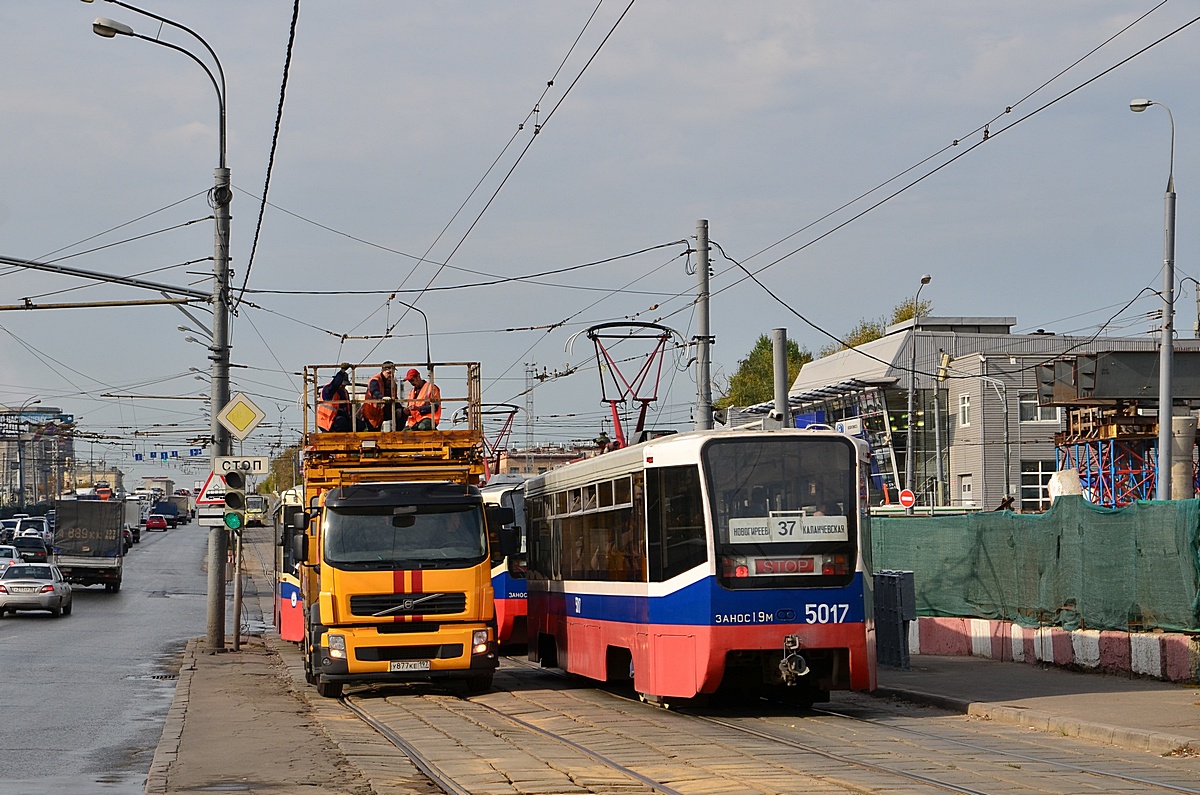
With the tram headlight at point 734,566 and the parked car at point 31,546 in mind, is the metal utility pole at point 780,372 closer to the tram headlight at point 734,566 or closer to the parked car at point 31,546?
the tram headlight at point 734,566

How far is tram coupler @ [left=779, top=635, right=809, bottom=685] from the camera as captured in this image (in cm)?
1447

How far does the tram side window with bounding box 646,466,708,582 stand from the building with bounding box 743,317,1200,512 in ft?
152

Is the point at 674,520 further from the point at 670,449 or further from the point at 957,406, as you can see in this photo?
the point at 957,406

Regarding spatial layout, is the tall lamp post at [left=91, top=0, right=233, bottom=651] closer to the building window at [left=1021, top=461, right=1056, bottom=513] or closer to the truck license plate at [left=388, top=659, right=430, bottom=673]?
the truck license plate at [left=388, top=659, right=430, bottom=673]

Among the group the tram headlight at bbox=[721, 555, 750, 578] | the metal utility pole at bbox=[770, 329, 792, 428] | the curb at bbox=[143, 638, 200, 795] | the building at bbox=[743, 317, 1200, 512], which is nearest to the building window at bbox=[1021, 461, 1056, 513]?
the building at bbox=[743, 317, 1200, 512]

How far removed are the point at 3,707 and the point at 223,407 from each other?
869 cm

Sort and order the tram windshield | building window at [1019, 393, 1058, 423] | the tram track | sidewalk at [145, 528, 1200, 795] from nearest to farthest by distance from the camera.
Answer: the tram track, sidewalk at [145, 528, 1200, 795], the tram windshield, building window at [1019, 393, 1058, 423]

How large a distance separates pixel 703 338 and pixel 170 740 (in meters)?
A: 15.0

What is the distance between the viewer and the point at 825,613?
14.7 m

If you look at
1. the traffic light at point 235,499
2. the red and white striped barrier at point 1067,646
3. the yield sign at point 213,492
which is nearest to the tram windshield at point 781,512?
the red and white striped barrier at point 1067,646

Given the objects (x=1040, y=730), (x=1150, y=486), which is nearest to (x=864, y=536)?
(x=1040, y=730)

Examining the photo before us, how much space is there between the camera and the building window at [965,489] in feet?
216

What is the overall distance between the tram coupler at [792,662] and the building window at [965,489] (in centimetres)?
5252

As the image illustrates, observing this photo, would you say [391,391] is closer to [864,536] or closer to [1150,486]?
[864,536]
